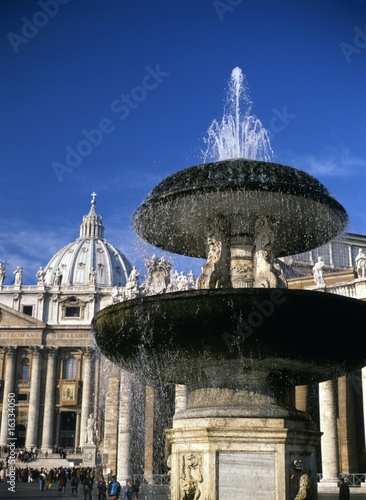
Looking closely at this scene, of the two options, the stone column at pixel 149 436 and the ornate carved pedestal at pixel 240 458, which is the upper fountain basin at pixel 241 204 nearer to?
the ornate carved pedestal at pixel 240 458

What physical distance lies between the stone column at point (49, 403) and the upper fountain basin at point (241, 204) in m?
61.0

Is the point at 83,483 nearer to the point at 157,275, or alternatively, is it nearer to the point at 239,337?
the point at 157,275

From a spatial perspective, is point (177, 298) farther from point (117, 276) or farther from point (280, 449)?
point (117, 276)

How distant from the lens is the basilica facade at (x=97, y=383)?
2989 cm

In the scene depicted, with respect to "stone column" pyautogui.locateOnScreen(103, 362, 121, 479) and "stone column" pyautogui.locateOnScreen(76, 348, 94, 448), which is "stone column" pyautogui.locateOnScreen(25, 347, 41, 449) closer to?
"stone column" pyautogui.locateOnScreen(76, 348, 94, 448)

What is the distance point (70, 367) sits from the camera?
71.9m

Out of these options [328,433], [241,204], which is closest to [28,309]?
→ [328,433]

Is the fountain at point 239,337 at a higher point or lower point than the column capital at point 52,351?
lower

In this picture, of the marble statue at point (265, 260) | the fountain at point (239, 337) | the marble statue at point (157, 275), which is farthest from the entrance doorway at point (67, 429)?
the marble statue at point (265, 260)

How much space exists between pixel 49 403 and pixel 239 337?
211ft

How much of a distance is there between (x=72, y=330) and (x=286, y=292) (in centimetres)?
6568

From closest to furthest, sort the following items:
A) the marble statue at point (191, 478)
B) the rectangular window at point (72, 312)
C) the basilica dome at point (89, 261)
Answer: the marble statue at point (191, 478) → the rectangular window at point (72, 312) → the basilica dome at point (89, 261)

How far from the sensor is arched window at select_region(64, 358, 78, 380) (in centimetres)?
7181

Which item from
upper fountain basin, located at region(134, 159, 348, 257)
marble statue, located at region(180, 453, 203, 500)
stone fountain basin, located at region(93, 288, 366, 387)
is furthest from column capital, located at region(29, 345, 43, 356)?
marble statue, located at region(180, 453, 203, 500)
